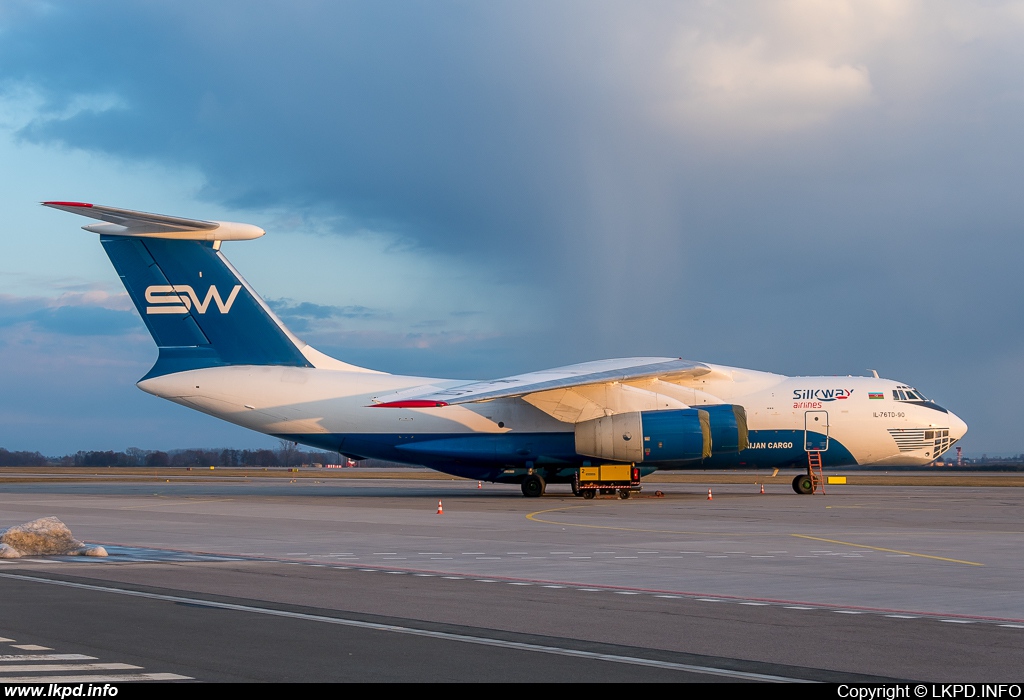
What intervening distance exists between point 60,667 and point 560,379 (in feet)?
79.5

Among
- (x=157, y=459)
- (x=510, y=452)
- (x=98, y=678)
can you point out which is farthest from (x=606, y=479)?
(x=157, y=459)

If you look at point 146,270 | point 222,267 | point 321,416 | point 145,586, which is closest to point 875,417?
point 321,416

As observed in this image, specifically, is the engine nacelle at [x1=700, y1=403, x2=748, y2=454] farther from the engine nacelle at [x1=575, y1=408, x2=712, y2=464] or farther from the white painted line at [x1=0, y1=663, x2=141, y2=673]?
the white painted line at [x1=0, y1=663, x2=141, y2=673]

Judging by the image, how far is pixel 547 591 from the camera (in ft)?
39.2

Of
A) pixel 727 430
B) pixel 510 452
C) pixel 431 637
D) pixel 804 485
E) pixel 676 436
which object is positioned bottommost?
pixel 431 637

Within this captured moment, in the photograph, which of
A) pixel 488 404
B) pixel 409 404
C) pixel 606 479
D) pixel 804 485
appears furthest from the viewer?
pixel 804 485

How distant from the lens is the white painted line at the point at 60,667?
712 cm

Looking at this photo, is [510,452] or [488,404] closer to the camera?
[510,452]

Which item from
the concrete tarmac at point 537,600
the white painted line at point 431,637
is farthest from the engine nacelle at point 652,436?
the white painted line at point 431,637

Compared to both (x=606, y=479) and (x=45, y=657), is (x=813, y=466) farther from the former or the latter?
(x=45, y=657)

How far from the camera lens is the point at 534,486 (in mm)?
33812

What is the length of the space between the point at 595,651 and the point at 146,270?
2707 centimetres

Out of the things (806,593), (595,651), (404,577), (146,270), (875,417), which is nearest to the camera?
(595,651)
